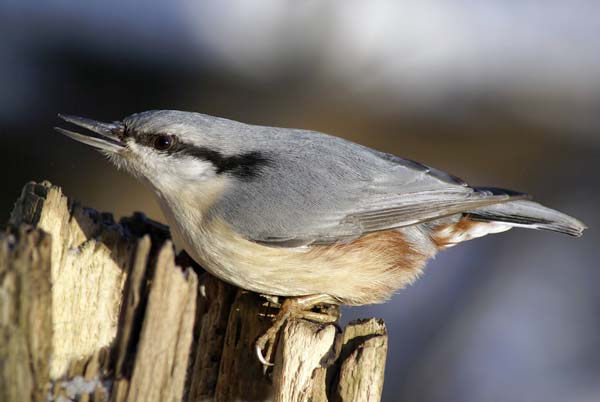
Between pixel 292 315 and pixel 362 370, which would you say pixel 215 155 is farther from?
pixel 362 370

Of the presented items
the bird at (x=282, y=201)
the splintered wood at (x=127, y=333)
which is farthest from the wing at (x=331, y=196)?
the splintered wood at (x=127, y=333)

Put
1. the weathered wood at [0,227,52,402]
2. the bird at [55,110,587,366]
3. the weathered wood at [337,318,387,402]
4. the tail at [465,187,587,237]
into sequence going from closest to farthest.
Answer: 1. the weathered wood at [0,227,52,402]
2. the weathered wood at [337,318,387,402]
3. the bird at [55,110,587,366]
4. the tail at [465,187,587,237]

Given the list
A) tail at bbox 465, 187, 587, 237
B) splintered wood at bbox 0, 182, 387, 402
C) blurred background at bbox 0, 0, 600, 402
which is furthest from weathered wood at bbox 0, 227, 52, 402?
blurred background at bbox 0, 0, 600, 402

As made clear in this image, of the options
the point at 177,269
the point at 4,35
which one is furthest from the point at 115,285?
the point at 4,35

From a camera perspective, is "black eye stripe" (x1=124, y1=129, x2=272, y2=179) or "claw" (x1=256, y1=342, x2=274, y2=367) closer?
"claw" (x1=256, y1=342, x2=274, y2=367)

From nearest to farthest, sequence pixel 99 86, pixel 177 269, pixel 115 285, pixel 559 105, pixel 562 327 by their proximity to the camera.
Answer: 1. pixel 177 269
2. pixel 115 285
3. pixel 562 327
4. pixel 99 86
5. pixel 559 105

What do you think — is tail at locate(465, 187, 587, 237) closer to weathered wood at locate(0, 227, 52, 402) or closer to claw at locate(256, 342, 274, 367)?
claw at locate(256, 342, 274, 367)

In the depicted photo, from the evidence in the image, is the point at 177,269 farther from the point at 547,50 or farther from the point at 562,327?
the point at 547,50

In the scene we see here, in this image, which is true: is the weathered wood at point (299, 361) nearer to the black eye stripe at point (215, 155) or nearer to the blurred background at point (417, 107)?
the black eye stripe at point (215, 155)
